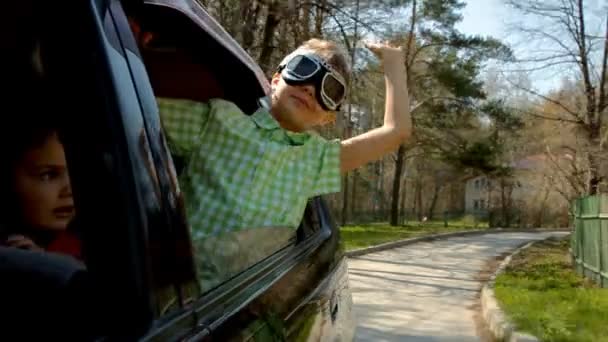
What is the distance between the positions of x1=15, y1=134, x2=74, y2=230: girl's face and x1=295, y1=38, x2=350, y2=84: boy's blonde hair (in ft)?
4.02

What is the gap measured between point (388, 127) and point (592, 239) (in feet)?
34.3

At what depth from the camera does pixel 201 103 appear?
90.3 inches

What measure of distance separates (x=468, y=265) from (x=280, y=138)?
596 inches

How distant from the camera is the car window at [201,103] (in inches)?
74.4

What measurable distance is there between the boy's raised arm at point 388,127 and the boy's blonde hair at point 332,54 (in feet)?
0.53

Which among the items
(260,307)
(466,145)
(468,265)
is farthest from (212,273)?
(466,145)

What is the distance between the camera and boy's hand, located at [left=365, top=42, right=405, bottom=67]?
2.68m

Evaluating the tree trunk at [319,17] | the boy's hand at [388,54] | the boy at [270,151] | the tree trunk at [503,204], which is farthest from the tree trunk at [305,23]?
the tree trunk at [503,204]

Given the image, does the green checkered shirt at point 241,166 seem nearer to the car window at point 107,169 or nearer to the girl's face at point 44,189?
the girl's face at point 44,189

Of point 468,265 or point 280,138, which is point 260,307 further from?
point 468,265

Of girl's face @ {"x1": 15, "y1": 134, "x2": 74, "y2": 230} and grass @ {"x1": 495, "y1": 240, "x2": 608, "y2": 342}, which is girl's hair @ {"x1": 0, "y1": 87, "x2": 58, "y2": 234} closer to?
girl's face @ {"x1": 15, "y1": 134, "x2": 74, "y2": 230}

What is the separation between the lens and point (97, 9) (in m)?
1.17

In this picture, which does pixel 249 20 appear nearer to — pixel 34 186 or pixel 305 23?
pixel 305 23

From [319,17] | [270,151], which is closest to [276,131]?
[270,151]
